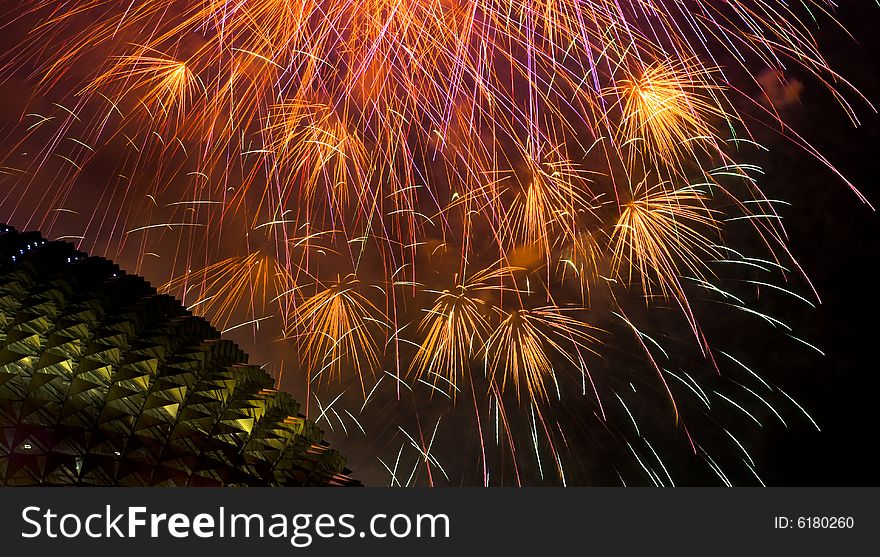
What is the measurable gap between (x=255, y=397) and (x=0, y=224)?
704 inches

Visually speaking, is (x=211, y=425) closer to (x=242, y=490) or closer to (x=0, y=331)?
(x=0, y=331)

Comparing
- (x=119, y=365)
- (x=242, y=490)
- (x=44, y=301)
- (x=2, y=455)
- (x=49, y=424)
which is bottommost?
(x=242, y=490)

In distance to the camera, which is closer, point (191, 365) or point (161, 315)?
point (191, 365)

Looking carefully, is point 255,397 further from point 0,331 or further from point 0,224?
point 0,224

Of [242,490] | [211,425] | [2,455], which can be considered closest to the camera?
[242,490]

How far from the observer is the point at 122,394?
31969 millimetres

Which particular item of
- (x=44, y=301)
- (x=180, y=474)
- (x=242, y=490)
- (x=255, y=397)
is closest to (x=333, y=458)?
(x=255, y=397)

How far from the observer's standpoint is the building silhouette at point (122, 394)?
2788 cm

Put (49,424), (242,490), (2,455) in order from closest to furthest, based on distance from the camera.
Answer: (242,490) → (2,455) → (49,424)

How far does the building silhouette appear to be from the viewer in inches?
1097

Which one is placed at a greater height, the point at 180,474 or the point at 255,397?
the point at 255,397

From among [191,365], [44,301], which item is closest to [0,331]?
[44,301]

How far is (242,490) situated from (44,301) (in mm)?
27057

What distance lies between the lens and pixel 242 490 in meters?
13.6
